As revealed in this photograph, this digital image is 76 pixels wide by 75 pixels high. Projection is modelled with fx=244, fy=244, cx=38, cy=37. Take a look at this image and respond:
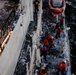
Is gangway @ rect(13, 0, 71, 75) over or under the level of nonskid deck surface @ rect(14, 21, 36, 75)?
under

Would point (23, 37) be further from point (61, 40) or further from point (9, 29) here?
point (61, 40)

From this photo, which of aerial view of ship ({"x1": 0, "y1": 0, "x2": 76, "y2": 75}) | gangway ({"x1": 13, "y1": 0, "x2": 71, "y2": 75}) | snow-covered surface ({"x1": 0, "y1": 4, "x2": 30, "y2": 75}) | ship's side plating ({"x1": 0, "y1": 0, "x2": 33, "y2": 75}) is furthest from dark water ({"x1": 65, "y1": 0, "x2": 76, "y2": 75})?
snow-covered surface ({"x1": 0, "y1": 4, "x2": 30, "y2": 75})

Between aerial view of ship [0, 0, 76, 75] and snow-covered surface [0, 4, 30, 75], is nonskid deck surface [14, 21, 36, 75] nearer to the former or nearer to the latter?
aerial view of ship [0, 0, 76, 75]

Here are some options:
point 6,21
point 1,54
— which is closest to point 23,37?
point 6,21

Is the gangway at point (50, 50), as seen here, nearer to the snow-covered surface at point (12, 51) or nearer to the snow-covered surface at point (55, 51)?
the snow-covered surface at point (55, 51)

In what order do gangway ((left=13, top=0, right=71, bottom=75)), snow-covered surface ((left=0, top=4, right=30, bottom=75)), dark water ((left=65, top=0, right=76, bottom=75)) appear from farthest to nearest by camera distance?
dark water ((left=65, top=0, right=76, bottom=75))
gangway ((left=13, top=0, right=71, bottom=75))
snow-covered surface ((left=0, top=4, right=30, bottom=75))

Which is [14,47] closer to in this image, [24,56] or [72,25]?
[24,56]

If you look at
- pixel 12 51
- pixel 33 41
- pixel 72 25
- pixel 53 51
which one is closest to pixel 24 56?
pixel 12 51

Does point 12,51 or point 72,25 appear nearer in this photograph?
point 12,51

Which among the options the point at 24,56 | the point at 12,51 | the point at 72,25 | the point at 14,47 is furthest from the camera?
the point at 72,25
